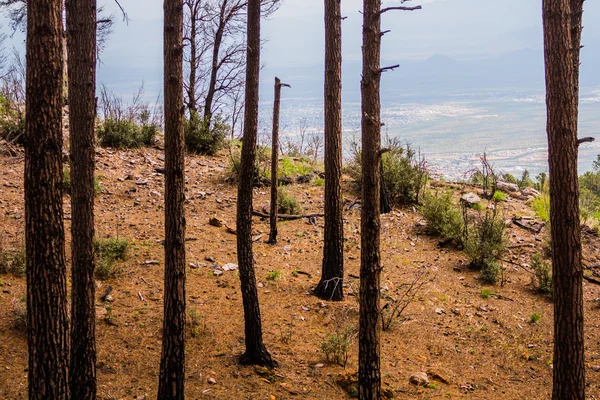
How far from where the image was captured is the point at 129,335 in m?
6.96

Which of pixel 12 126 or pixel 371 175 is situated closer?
pixel 371 175

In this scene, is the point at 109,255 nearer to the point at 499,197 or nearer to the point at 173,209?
the point at 173,209

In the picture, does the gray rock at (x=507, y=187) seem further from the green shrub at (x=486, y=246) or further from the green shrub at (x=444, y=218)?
the green shrub at (x=486, y=246)

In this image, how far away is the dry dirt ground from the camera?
249 inches

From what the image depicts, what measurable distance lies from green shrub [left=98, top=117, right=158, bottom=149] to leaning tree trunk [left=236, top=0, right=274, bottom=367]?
9.39 meters

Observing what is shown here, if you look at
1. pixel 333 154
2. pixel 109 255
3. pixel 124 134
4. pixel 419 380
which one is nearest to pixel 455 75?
pixel 124 134

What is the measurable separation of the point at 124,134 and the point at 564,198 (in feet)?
40.0

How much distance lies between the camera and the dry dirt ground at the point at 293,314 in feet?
20.7

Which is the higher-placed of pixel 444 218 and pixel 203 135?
pixel 203 135

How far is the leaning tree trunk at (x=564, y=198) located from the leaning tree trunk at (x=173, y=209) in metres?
3.32

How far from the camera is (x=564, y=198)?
5258 mm

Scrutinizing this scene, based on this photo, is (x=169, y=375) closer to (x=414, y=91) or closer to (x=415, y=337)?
(x=415, y=337)

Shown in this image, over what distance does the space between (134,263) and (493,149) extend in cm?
5222

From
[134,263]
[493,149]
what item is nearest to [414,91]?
[493,149]
